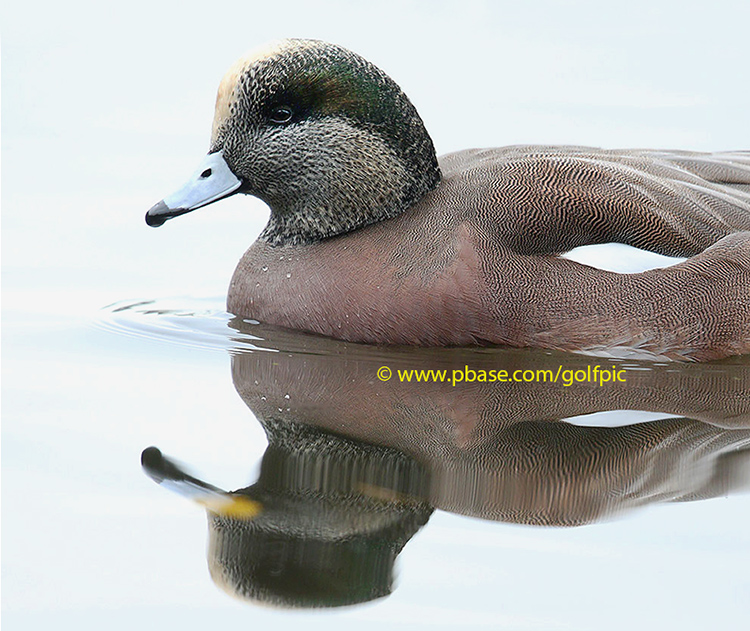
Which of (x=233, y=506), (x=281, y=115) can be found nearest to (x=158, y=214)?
(x=281, y=115)

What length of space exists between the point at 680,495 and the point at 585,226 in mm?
1758

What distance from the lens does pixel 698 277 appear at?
555 cm

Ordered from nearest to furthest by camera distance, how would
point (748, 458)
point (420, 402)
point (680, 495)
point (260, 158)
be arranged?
point (680, 495) < point (748, 458) < point (420, 402) < point (260, 158)

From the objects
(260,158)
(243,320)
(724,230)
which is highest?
(260,158)

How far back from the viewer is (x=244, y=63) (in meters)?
5.74

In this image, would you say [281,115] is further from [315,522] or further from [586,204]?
Answer: [315,522]

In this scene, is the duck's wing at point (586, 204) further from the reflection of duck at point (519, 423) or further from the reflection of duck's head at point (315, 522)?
the reflection of duck's head at point (315, 522)

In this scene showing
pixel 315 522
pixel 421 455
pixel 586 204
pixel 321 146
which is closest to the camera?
pixel 315 522

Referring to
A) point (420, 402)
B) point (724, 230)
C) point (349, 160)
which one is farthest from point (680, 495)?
point (349, 160)

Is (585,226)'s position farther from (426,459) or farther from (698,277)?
(426,459)

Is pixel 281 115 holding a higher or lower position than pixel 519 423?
higher

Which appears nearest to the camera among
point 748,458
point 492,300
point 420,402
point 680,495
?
point 680,495

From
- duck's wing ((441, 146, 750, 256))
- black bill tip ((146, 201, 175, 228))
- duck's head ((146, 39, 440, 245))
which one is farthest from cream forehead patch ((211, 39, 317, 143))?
duck's wing ((441, 146, 750, 256))

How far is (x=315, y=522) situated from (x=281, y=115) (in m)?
2.56
